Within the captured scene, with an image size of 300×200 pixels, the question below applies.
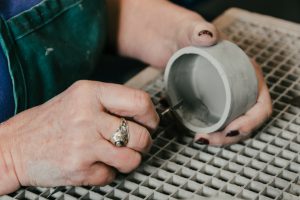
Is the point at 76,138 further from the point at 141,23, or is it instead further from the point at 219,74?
the point at 141,23

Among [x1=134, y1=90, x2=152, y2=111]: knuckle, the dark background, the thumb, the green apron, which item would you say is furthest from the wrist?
the dark background

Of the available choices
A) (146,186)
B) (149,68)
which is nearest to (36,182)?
(146,186)

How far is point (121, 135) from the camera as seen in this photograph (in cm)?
87

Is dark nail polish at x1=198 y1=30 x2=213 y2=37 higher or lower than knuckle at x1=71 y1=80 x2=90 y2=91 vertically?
lower

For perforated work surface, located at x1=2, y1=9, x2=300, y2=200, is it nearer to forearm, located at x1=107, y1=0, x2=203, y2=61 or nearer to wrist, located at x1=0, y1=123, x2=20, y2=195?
wrist, located at x1=0, y1=123, x2=20, y2=195

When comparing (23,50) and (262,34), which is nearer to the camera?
(23,50)

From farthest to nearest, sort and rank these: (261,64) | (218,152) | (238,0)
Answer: (238,0), (261,64), (218,152)

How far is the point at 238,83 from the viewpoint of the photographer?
929mm

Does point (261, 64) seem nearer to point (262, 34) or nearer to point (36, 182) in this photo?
point (262, 34)

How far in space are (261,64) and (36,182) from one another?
54 centimetres

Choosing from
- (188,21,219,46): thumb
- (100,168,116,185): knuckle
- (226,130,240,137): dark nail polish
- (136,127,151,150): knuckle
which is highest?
(188,21,219,46): thumb

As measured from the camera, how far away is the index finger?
87 cm

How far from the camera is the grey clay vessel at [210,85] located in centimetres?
93

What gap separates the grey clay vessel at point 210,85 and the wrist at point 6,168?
0.96ft
